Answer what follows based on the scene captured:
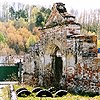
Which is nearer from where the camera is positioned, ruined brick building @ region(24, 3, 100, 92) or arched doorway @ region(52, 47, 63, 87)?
ruined brick building @ region(24, 3, 100, 92)

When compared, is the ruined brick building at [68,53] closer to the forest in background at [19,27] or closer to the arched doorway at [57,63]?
the arched doorway at [57,63]

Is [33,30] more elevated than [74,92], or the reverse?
[33,30]

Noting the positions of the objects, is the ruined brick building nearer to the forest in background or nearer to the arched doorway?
the arched doorway

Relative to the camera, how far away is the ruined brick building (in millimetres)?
11391

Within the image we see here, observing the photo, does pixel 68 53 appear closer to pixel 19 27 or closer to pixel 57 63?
pixel 57 63

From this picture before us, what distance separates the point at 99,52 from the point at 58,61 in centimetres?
235

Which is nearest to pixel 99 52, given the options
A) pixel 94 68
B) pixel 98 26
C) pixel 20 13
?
pixel 94 68

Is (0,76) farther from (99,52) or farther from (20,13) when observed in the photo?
(20,13)

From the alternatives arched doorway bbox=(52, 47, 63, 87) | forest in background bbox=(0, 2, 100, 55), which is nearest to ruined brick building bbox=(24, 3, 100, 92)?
arched doorway bbox=(52, 47, 63, 87)

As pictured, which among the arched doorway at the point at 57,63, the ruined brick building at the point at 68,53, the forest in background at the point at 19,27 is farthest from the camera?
the forest in background at the point at 19,27

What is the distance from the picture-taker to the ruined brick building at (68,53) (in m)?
11.4

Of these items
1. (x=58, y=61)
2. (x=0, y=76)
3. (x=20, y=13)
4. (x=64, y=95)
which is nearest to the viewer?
(x=64, y=95)

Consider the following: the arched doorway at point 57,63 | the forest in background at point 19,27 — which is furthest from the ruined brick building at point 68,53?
the forest in background at point 19,27

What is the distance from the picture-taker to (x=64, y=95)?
1105 cm
